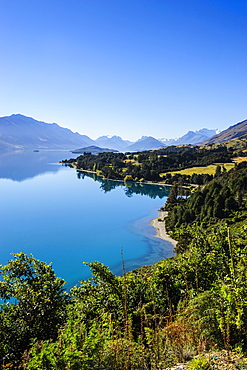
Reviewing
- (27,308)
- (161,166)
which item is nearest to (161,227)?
(27,308)

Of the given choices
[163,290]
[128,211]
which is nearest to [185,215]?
[128,211]

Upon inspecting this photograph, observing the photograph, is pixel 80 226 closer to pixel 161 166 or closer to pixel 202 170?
pixel 202 170

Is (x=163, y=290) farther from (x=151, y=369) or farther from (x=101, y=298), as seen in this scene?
(x=151, y=369)

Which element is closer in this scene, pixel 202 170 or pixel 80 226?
pixel 80 226

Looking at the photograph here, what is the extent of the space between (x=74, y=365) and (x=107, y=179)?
12401 cm

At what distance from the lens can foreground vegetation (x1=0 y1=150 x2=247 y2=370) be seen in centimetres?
431

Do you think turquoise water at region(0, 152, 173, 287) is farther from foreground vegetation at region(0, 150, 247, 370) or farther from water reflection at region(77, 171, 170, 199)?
foreground vegetation at region(0, 150, 247, 370)

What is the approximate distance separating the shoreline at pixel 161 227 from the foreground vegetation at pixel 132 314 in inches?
1406

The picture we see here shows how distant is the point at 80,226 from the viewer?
55.4 meters

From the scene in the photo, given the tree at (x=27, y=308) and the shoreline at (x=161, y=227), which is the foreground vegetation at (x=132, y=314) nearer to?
the tree at (x=27, y=308)

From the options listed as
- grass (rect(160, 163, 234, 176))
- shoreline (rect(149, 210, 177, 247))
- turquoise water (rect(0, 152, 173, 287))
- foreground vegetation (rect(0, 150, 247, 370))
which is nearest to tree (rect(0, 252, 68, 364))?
foreground vegetation (rect(0, 150, 247, 370))

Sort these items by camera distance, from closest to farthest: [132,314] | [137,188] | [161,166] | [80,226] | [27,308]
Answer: [27,308]
[132,314]
[80,226]
[137,188]
[161,166]

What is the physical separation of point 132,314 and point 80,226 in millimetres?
49107

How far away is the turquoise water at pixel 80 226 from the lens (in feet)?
125
